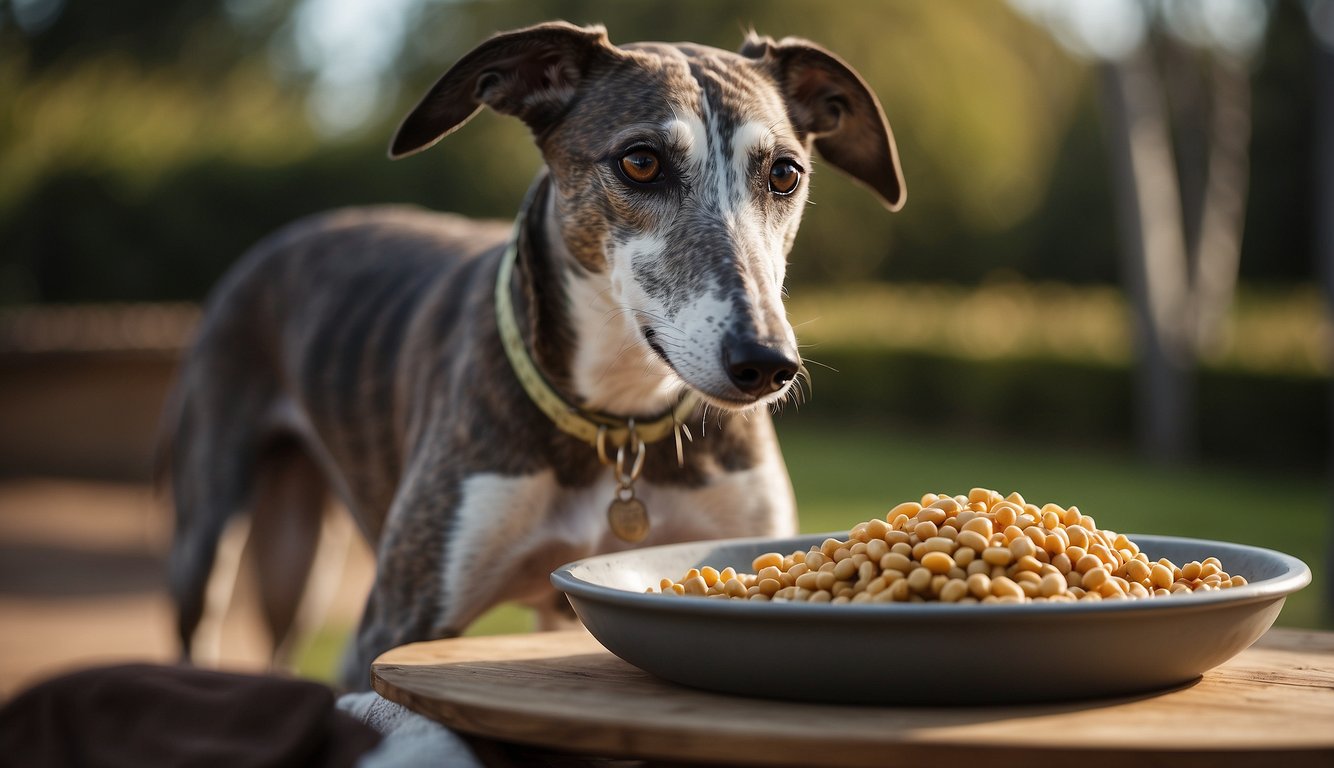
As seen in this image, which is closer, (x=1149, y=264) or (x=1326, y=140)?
(x=1326, y=140)

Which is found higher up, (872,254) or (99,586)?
(872,254)

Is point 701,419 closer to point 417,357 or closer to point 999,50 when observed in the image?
point 417,357

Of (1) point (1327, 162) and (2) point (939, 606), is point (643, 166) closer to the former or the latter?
(2) point (939, 606)

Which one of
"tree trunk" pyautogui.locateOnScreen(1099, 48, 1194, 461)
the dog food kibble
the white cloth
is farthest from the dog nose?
"tree trunk" pyautogui.locateOnScreen(1099, 48, 1194, 461)

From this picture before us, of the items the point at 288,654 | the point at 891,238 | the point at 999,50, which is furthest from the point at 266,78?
the point at 288,654

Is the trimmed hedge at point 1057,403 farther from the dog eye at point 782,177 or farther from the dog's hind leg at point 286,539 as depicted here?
the dog eye at point 782,177

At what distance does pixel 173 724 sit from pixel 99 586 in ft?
19.6

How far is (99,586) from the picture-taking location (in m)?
7.10

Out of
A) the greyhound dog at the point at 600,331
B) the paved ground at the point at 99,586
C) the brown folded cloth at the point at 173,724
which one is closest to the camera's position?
the brown folded cloth at the point at 173,724

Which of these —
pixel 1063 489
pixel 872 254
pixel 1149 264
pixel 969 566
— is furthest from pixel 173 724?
pixel 872 254

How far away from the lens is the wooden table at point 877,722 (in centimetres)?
137

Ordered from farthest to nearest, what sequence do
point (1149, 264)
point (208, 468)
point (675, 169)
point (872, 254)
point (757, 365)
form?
point (872, 254)
point (1149, 264)
point (208, 468)
point (675, 169)
point (757, 365)

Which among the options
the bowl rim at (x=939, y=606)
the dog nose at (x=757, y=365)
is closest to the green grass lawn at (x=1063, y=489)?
the dog nose at (x=757, y=365)

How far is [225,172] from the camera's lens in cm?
1634
